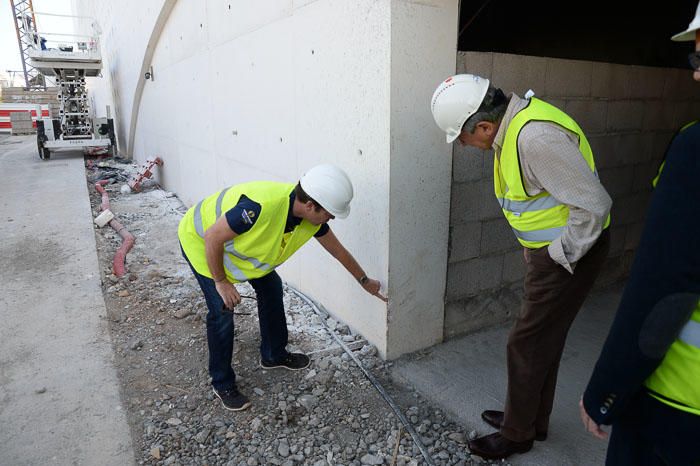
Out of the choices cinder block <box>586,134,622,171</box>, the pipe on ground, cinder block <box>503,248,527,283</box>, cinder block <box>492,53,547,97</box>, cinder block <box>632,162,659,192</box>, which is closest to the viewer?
cinder block <box>492,53,547,97</box>

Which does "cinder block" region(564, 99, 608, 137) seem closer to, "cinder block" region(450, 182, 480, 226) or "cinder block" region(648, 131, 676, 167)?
"cinder block" region(648, 131, 676, 167)

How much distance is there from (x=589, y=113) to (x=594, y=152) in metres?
0.31

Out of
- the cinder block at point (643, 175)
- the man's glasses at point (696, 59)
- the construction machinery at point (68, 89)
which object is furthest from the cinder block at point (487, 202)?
the construction machinery at point (68, 89)

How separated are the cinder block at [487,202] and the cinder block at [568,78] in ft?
2.39

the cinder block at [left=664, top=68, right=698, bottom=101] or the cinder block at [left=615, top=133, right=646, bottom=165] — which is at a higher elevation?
the cinder block at [left=664, top=68, right=698, bottom=101]

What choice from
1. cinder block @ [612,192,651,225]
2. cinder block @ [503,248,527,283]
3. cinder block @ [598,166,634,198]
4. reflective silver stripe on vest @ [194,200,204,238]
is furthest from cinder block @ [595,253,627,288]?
reflective silver stripe on vest @ [194,200,204,238]

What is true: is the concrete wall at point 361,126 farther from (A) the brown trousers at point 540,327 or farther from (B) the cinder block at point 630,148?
(B) the cinder block at point 630,148

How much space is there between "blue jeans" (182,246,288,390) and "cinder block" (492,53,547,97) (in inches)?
69.4

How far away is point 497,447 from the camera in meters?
2.15

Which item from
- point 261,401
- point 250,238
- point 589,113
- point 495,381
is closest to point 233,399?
point 261,401

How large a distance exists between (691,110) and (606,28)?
1.03 metres

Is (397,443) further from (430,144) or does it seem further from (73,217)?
(73,217)

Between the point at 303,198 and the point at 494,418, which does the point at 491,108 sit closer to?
the point at 303,198

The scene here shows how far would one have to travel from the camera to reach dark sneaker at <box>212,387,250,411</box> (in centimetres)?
250
